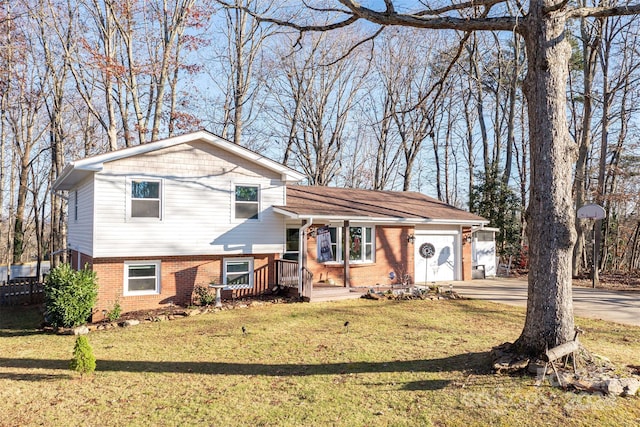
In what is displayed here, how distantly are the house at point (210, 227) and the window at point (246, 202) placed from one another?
34 mm

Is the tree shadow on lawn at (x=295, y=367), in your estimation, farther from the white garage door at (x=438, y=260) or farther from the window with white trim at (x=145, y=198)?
the white garage door at (x=438, y=260)

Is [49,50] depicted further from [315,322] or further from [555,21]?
[555,21]

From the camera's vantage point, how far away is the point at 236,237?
523 inches

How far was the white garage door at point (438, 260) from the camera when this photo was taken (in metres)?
17.4

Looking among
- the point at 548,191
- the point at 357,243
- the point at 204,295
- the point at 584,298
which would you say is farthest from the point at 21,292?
the point at 584,298

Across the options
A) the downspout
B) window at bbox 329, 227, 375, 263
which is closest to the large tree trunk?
the downspout

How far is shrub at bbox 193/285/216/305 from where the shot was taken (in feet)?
41.2

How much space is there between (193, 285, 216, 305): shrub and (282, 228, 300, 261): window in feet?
11.0

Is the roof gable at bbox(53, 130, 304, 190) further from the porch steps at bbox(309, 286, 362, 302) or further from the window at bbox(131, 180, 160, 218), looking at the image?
the porch steps at bbox(309, 286, 362, 302)

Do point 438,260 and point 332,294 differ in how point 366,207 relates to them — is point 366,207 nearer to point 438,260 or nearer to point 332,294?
point 438,260

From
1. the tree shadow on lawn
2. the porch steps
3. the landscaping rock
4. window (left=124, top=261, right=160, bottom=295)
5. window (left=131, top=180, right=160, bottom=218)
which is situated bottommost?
the landscaping rock

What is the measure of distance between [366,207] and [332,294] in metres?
4.47

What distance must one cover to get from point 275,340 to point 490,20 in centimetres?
727

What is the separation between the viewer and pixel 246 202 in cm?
1359
